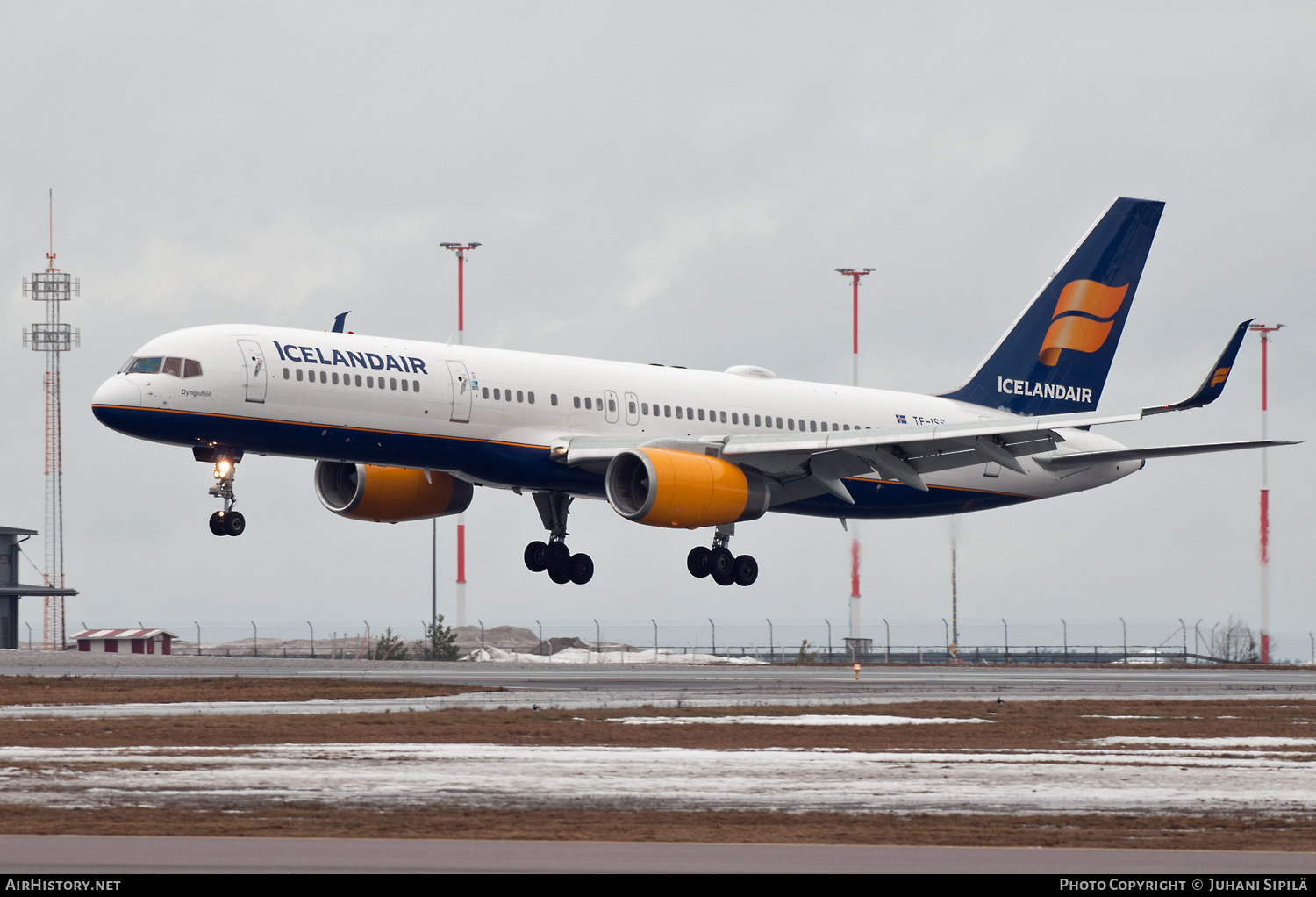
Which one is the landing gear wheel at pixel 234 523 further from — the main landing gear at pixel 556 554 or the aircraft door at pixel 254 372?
the main landing gear at pixel 556 554

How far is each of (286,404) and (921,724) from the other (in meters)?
17.6

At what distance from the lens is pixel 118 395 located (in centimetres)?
4081

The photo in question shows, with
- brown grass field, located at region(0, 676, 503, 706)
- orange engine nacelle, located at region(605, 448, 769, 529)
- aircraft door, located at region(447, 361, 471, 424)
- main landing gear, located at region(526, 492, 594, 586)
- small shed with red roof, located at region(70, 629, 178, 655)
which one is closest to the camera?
brown grass field, located at region(0, 676, 503, 706)

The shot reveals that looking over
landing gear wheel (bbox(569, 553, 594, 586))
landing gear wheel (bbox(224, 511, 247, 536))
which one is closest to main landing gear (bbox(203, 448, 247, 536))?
landing gear wheel (bbox(224, 511, 247, 536))

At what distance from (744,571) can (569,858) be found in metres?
35.1

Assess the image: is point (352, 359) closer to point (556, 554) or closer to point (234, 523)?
point (234, 523)

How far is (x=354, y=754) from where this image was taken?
83.5 ft

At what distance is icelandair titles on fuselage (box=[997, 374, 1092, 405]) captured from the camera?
58.5 m

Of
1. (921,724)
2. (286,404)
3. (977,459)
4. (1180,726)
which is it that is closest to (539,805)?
(921,724)

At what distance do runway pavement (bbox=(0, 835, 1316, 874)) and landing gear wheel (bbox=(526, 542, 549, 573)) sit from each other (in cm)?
3669

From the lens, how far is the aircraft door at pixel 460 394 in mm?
43938

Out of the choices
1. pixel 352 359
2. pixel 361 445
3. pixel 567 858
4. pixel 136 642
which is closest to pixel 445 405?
pixel 361 445

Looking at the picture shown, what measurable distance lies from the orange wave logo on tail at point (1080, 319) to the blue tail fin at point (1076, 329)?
0.03 meters

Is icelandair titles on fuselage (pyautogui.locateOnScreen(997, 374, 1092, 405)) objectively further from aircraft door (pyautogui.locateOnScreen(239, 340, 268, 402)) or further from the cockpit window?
the cockpit window
